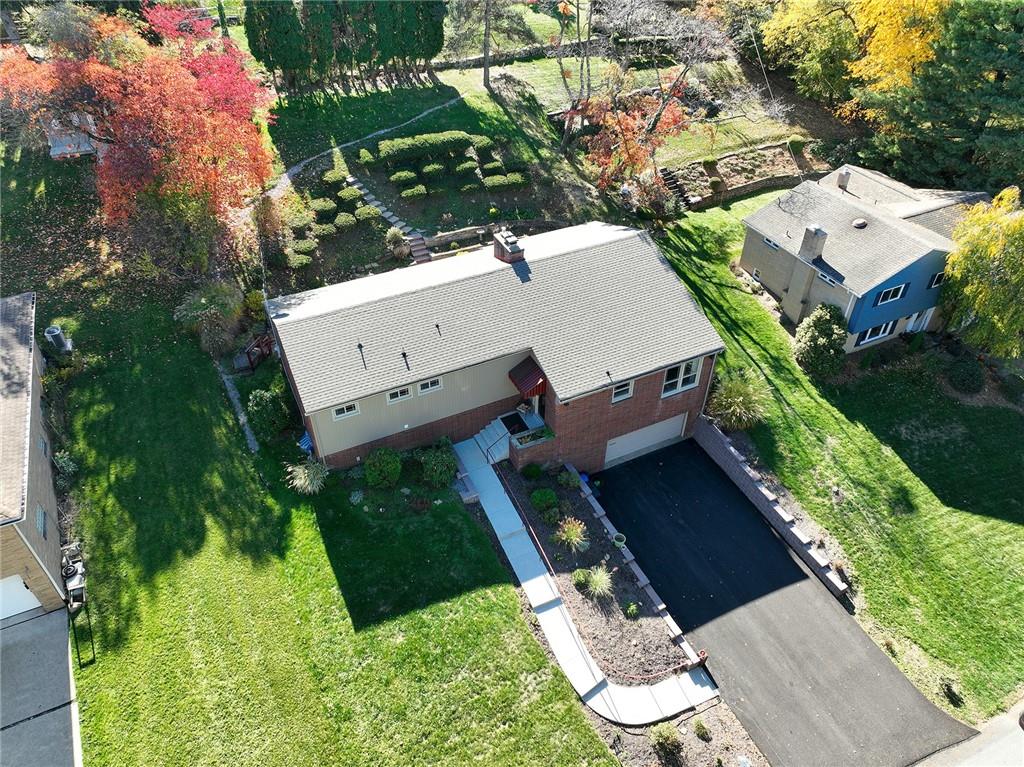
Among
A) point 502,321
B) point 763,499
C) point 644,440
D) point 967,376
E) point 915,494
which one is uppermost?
point 502,321

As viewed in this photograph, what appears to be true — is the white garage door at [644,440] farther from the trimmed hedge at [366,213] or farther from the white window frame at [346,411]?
the trimmed hedge at [366,213]

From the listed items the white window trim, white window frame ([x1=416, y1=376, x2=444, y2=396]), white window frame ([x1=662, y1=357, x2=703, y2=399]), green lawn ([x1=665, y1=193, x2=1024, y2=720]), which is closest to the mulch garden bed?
white window frame ([x1=416, y1=376, x2=444, y2=396])

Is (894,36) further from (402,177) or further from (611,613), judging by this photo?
(611,613)

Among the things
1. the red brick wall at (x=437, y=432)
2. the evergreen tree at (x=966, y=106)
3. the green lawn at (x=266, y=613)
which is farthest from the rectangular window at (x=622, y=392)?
the evergreen tree at (x=966, y=106)

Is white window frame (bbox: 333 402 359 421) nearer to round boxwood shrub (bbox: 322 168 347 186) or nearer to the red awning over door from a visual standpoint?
the red awning over door

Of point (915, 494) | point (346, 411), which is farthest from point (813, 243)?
point (346, 411)
